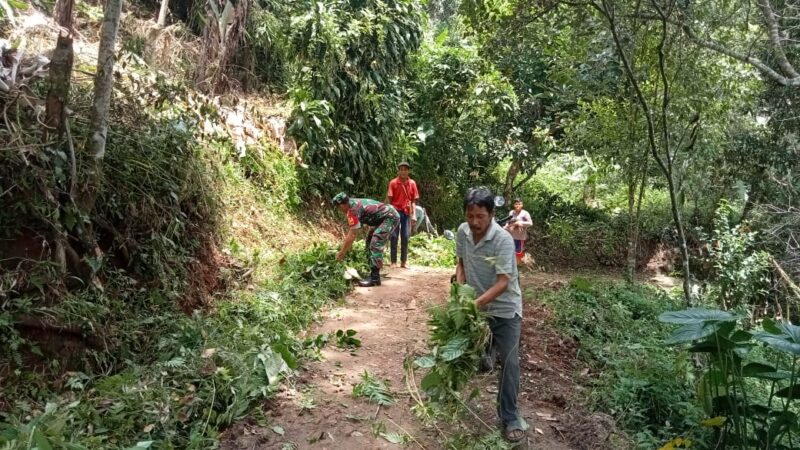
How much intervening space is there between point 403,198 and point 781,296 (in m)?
7.53

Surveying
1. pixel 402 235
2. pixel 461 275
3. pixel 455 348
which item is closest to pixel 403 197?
pixel 402 235

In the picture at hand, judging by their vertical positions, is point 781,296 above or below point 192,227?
below

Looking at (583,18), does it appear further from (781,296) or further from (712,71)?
(781,296)

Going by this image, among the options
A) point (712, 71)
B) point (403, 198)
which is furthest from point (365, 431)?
point (712, 71)

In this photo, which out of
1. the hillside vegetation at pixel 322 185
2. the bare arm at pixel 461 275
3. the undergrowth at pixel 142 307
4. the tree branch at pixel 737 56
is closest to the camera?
the undergrowth at pixel 142 307

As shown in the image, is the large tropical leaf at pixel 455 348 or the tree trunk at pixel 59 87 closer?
the large tropical leaf at pixel 455 348

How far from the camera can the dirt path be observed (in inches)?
144

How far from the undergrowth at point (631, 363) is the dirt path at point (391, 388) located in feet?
0.88

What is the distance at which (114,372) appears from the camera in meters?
4.09

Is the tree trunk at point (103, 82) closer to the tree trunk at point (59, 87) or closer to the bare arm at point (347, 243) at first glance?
the tree trunk at point (59, 87)

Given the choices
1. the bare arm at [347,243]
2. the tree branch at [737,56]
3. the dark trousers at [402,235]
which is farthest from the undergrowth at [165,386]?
the tree branch at [737,56]

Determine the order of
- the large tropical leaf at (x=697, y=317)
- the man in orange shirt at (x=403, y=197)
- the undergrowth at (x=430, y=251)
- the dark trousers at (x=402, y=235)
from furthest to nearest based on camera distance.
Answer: the undergrowth at (x=430, y=251) < the dark trousers at (x=402, y=235) < the man in orange shirt at (x=403, y=197) < the large tropical leaf at (x=697, y=317)

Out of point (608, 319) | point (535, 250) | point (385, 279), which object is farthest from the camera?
point (535, 250)

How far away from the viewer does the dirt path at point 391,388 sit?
3.67 metres
